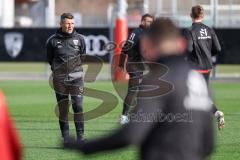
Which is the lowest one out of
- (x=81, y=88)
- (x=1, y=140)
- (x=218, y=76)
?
(x=218, y=76)

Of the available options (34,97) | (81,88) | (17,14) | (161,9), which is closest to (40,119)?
(81,88)

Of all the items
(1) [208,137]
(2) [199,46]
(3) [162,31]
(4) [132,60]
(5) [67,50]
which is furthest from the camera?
(4) [132,60]

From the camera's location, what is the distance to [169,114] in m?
4.84

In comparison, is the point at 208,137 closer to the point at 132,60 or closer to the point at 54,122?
the point at 132,60

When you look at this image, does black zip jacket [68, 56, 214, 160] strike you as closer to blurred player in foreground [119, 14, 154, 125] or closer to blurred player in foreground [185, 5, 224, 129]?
blurred player in foreground [185, 5, 224, 129]

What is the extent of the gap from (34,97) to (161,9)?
12.6 m

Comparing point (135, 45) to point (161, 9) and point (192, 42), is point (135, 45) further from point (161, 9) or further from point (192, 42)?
point (161, 9)

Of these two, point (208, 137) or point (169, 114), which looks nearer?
point (169, 114)

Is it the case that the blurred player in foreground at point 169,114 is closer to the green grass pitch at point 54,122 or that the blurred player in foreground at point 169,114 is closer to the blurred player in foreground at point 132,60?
the green grass pitch at point 54,122

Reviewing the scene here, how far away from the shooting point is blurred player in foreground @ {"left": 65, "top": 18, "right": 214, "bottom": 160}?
15.5 feet

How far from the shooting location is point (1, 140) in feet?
14.0

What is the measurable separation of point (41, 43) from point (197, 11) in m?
17.4

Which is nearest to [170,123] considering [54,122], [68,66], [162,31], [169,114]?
[169,114]

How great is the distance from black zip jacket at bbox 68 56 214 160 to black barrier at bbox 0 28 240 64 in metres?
22.7
